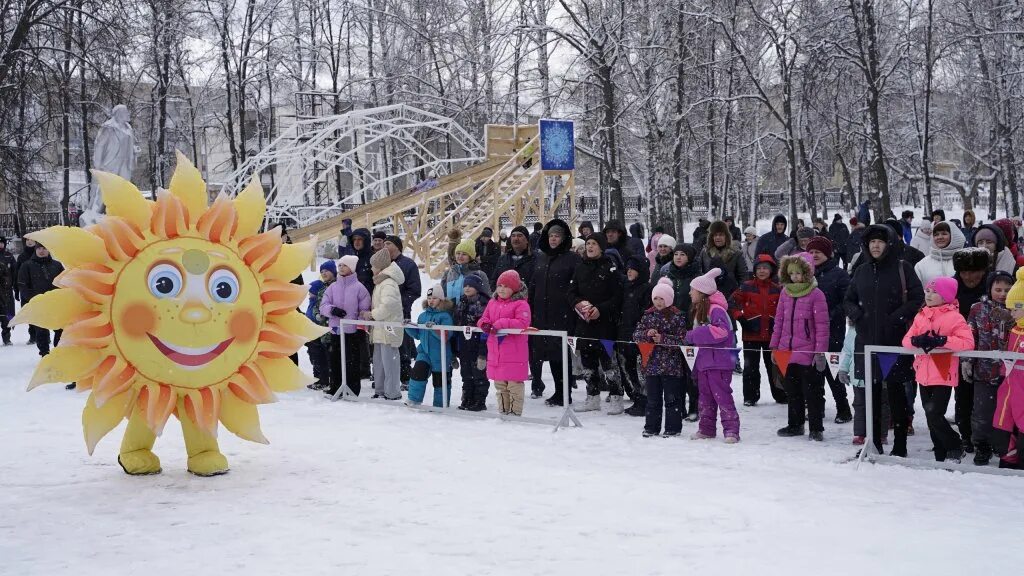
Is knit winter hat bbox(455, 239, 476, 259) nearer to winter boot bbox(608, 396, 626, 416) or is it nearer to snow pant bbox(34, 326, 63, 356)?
winter boot bbox(608, 396, 626, 416)

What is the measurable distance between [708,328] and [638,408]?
65.9 inches

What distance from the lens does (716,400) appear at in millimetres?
9398

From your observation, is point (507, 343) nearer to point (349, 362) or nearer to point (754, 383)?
point (349, 362)

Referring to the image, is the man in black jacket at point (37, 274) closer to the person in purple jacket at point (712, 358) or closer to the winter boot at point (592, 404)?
the winter boot at point (592, 404)

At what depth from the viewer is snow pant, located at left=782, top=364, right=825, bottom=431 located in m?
9.30

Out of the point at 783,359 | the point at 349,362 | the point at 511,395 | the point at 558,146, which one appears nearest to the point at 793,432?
the point at 783,359

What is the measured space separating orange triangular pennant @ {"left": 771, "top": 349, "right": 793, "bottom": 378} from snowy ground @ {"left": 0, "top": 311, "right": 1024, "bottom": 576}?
66 centimetres

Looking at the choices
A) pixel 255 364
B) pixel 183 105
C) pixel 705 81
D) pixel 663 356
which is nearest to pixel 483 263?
pixel 663 356

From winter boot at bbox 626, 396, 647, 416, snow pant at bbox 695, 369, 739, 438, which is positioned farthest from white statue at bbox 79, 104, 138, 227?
snow pant at bbox 695, 369, 739, 438

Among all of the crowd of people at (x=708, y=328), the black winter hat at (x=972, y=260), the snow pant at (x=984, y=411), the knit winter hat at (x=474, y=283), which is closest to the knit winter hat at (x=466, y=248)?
the crowd of people at (x=708, y=328)

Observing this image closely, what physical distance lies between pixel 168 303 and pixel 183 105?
43.0m

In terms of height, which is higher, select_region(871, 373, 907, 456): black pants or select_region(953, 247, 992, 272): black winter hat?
select_region(953, 247, 992, 272): black winter hat

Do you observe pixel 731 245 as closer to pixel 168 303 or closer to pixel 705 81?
pixel 168 303

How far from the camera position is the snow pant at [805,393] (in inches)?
366
